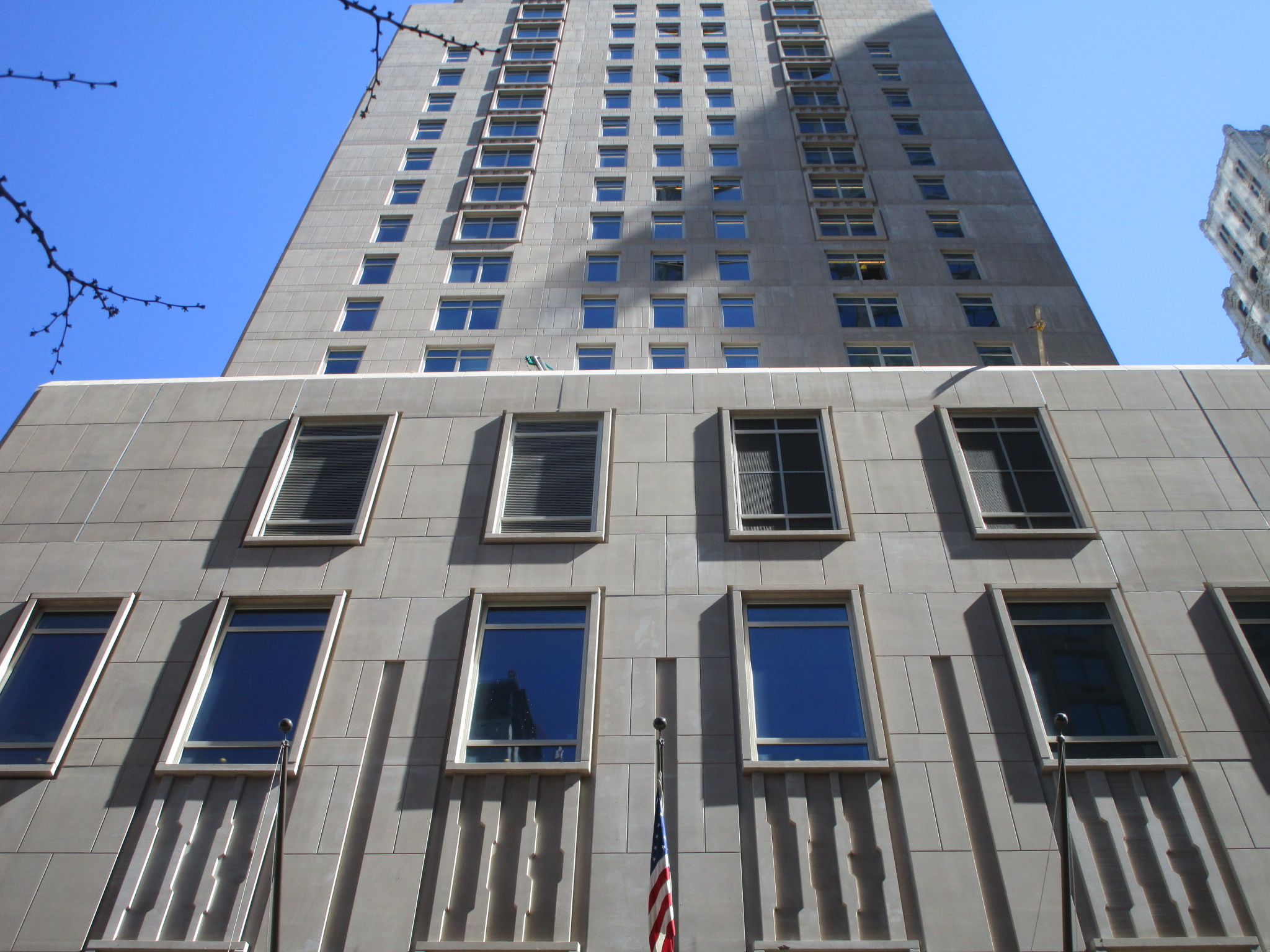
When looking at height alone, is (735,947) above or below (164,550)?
below

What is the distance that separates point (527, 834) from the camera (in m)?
11.3

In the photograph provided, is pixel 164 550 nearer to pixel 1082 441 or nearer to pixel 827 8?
pixel 1082 441

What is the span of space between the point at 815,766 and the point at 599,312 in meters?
18.1

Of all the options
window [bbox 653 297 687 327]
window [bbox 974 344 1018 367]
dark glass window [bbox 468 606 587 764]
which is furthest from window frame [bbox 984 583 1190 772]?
window [bbox 653 297 687 327]

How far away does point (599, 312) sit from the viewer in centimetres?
2728

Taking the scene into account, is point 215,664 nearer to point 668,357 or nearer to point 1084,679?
point 1084,679

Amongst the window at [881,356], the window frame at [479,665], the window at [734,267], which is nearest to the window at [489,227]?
the window at [734,267]

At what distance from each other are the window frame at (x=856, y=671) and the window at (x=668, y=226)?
18.9m

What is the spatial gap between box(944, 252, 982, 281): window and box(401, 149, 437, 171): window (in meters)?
18.5

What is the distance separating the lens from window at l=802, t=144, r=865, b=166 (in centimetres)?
3303

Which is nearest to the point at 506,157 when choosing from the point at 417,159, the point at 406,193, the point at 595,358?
the point at 417,159

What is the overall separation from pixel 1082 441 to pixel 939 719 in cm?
636

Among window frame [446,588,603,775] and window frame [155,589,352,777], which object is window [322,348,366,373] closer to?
window frame [155,589,352,777]

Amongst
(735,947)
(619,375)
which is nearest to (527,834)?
(735,947)
